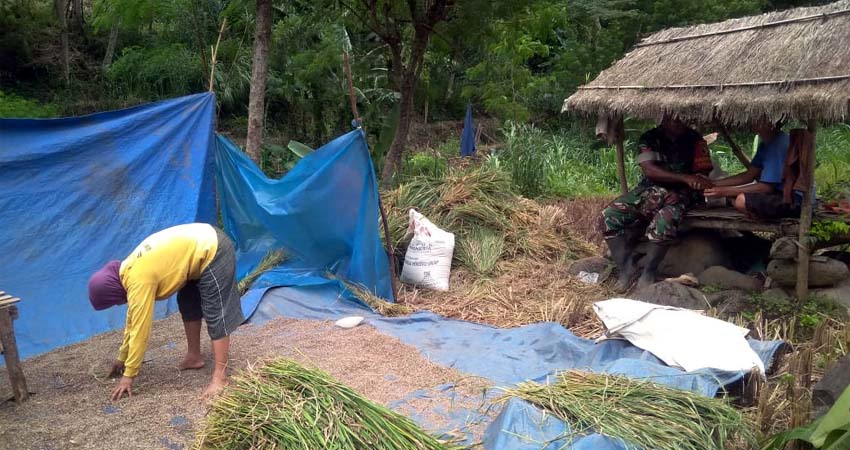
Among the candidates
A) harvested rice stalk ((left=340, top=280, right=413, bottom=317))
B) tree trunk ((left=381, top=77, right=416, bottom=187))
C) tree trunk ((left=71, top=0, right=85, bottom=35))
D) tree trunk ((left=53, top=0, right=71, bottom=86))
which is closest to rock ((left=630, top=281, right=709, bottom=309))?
harvested rice stalk ((left=340, top=280, right=413, bottom=317))

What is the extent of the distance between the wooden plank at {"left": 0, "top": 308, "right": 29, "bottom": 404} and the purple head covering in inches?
17.5

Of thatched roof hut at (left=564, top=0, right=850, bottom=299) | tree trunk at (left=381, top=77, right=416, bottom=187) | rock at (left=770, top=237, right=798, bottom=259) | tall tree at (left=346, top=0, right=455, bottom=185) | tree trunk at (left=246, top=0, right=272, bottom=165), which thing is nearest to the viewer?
thatched roof hut at (left=564, top=0, right=850, bottom=299)

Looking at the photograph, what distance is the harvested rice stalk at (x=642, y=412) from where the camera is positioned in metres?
2.80

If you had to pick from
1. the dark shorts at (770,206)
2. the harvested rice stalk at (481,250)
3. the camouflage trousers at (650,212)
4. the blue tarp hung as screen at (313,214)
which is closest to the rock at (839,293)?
the dark shorts at (770,206)

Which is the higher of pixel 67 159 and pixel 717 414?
pixel 67 159

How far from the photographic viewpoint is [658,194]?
5598 millimetres

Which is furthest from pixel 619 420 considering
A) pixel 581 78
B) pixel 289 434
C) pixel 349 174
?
pixel 581 78

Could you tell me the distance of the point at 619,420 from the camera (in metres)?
2.86

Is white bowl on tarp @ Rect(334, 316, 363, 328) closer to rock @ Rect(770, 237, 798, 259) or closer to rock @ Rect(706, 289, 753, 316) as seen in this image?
rock @ Rect(706, 289, 753, 316)

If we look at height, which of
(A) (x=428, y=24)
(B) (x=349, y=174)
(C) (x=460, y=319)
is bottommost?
(C) (x=460, y=319)

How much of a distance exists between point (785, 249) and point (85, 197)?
4603mm

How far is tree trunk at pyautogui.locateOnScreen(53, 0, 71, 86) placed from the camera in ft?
45.8

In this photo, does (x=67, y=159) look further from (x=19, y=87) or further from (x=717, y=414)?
(x=19, y=87)

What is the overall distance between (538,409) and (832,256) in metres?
3.35
